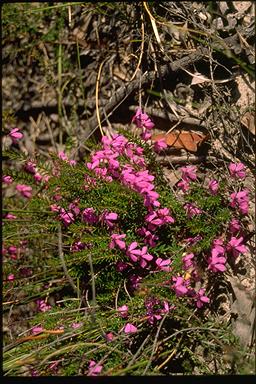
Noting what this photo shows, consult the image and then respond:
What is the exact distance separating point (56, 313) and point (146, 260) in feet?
1.24

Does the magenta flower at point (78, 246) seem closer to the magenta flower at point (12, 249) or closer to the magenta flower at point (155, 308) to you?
the magenta flower at point (155, 308)

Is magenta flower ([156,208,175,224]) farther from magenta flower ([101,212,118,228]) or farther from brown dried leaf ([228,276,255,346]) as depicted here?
brown dried leaf ([228,276,255,346])

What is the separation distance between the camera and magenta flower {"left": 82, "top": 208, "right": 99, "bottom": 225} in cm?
208

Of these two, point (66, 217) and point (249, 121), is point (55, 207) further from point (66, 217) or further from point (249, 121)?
point (249, 121)

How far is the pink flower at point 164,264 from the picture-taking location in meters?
1.96

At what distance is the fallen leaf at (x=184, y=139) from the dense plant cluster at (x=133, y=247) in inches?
4.2

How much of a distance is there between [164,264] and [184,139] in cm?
64

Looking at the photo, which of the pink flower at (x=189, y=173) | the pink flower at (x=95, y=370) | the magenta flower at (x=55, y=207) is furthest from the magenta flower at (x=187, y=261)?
the magenta flower at (x=55, y=207)

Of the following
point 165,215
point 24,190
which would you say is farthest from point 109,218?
point 24,190

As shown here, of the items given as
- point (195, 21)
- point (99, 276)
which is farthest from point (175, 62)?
point (99, 276)

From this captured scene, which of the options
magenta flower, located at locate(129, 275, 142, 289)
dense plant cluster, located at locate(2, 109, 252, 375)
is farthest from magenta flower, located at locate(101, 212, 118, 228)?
magenta flower, located at locate(129, 275, 142, 289)

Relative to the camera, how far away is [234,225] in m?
2.04

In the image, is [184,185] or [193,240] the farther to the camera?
[184,185]

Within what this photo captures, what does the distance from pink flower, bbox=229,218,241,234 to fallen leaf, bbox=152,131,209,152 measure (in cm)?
41
